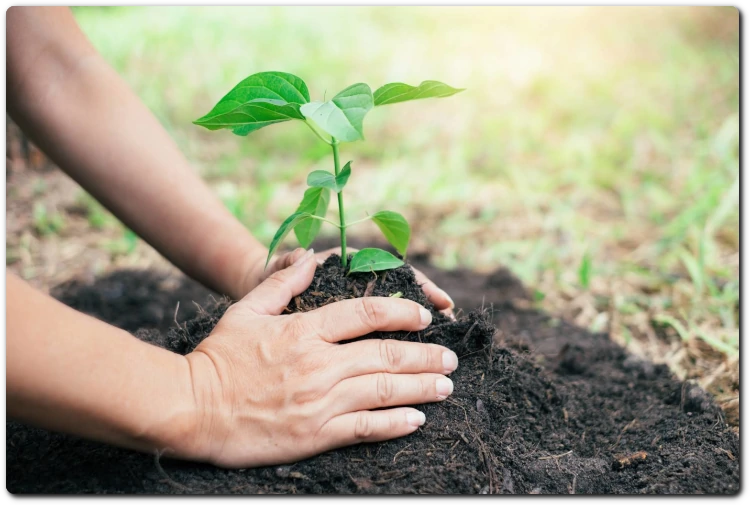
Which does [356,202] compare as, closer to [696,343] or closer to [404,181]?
[404,181]

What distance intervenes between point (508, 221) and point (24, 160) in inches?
115

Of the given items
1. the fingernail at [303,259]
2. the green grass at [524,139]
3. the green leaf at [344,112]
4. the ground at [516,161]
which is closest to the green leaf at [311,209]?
the fingernail at [303,259]

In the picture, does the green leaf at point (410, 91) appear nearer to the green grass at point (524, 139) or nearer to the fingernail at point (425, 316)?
the fingernail at point (425, 316)

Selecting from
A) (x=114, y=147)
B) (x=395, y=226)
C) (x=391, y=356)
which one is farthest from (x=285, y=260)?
(x=114, y=147)

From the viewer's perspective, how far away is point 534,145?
4215 millimetres

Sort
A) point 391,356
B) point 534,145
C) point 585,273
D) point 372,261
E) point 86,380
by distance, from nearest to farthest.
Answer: point 86,380 < point 391,356 < point 372,261 < point 585,273 < point 534,145

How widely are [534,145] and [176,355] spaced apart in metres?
3.44

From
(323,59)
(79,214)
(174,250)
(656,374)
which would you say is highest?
(323,59)

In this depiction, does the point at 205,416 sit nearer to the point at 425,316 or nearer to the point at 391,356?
the point at 391,356

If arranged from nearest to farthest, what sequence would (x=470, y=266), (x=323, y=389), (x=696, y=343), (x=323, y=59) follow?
(x=323, y=389) < (x=696, y=343) < (x=470, y=266) < (x=323, y=59)

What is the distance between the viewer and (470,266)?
9.89ft

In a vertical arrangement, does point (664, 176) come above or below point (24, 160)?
below

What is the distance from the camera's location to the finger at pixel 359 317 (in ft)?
4.44

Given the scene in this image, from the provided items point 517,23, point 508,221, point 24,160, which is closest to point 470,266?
point 508,221
